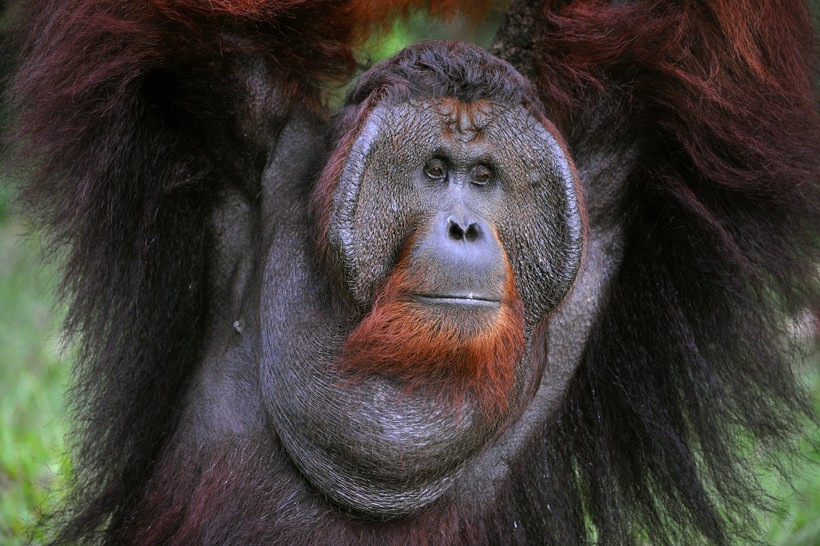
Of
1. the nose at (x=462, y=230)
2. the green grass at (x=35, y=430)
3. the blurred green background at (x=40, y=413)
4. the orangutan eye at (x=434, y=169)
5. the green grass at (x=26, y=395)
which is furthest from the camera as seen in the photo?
the green grass at (x=26, y=395)

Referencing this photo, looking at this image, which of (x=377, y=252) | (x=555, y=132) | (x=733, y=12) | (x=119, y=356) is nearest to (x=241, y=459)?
(x=119, y=356)

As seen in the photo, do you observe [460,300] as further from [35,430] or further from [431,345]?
[35,430]

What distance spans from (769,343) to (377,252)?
4.24 feet

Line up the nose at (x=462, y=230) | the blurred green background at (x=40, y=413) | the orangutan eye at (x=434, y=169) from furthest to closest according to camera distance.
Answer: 1. the blurred green background at (x=40, y=413)
2. the orangutan eye at (x=434, y=169)
3. the nose at (x=462, y=230)

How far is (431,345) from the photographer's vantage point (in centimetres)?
256

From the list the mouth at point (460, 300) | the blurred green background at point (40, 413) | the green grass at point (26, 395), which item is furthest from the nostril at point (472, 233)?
the green grass at point (26, 395)

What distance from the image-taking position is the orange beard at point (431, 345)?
8.39ft

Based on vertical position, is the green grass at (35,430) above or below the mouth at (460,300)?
below

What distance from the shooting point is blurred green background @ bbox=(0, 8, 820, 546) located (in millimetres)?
3648

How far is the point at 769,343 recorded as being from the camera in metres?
3.14

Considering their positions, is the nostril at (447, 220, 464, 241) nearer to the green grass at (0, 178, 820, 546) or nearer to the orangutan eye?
the orangutan eye

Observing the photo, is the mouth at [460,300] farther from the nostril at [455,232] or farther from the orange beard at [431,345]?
the nostril at [455,232]

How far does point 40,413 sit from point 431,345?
3089 millimetres

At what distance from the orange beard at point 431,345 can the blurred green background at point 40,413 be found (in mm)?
1067
